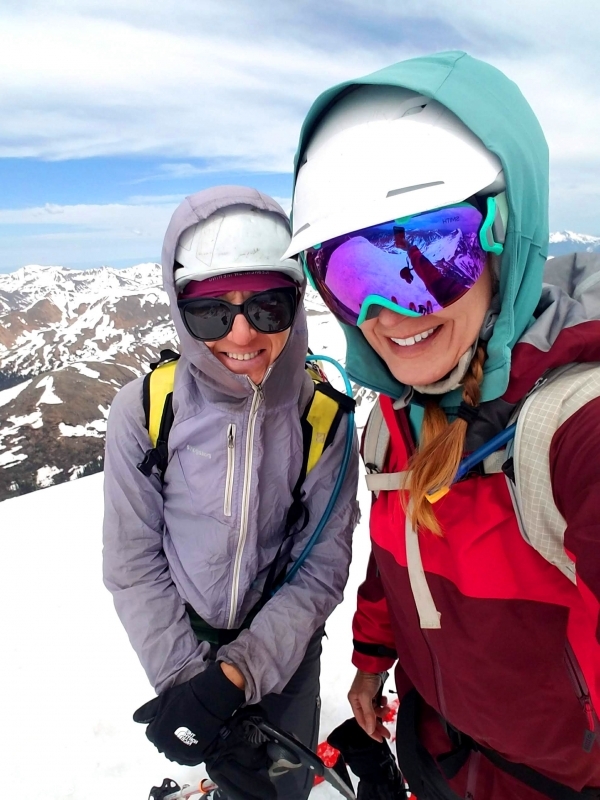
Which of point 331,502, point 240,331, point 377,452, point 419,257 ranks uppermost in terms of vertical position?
point 419,257

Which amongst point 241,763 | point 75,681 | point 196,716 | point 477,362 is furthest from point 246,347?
point 75,681

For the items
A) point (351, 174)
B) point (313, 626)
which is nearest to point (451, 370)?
point (351, 174)

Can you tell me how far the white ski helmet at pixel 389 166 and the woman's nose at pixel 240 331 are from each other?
80 cm

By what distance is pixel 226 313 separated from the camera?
2.29m

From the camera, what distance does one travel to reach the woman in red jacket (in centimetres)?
136

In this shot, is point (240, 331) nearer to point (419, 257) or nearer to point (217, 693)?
point (419, 257)

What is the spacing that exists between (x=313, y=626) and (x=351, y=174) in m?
2.29

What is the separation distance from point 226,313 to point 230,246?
298mm

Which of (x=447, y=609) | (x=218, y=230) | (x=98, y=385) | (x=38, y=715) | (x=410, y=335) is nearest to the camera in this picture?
(x=410, y=335)

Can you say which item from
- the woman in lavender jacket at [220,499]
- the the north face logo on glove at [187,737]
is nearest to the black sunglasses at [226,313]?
the woman in lavender jacket at [220,499]

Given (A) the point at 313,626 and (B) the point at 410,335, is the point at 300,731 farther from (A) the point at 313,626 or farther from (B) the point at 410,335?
(B) the point at 410,335

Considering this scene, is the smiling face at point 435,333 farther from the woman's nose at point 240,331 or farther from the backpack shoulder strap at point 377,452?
the woman's nose at point 240,331

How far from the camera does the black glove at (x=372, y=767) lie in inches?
105

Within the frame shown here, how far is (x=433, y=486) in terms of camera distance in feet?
5.19
